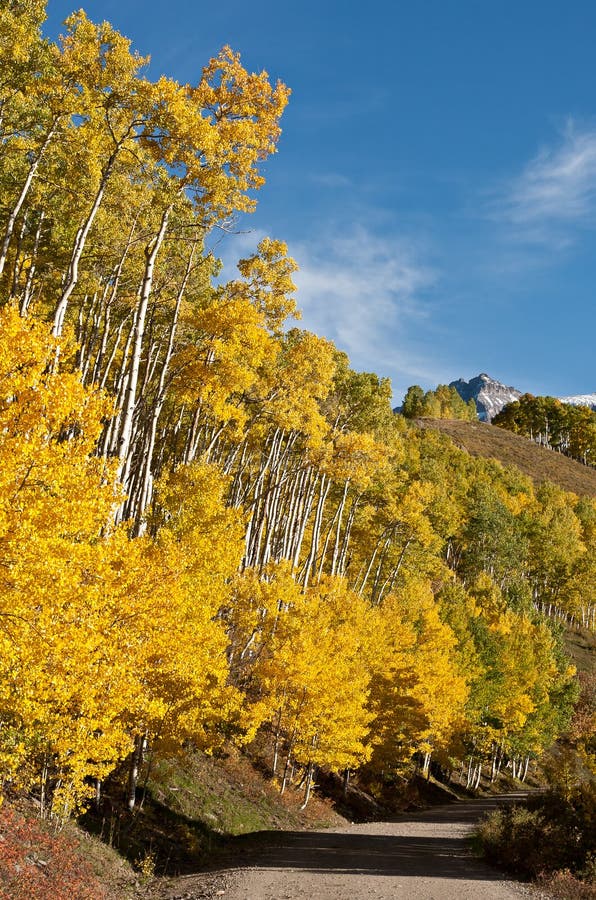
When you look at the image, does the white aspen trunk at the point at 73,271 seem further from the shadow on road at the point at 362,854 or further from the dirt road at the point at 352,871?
the shadow on road at the point at 362,854

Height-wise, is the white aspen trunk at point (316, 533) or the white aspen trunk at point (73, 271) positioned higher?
the white aspen trunk at point (73, 271)

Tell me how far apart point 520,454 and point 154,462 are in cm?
10760

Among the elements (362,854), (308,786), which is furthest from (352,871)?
(308,786)

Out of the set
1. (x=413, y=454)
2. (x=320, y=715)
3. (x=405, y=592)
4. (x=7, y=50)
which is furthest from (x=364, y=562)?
(x=7, y=50)

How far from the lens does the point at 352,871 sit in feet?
52.7

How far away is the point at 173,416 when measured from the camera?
28188 mm

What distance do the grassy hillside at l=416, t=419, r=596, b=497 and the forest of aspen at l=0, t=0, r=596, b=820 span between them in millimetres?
83762

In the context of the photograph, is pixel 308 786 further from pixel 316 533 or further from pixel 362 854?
pixel 316 533

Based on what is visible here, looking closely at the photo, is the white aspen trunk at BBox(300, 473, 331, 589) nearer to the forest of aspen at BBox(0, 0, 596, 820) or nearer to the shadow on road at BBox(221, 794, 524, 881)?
the forest of aspen at BBox(0, 0, 596, 820)

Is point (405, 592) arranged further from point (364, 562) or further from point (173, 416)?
point (173, 416)

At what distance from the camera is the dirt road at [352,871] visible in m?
13.6

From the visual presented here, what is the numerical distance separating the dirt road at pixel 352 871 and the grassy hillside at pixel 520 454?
9598cm

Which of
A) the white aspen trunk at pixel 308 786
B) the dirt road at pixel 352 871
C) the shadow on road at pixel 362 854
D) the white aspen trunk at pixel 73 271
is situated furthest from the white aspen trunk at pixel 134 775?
the white aspen trunk at pixel 308 786

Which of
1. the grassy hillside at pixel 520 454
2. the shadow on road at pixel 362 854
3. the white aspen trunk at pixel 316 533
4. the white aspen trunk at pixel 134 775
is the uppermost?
the grassy hillside at pixel 520 454
